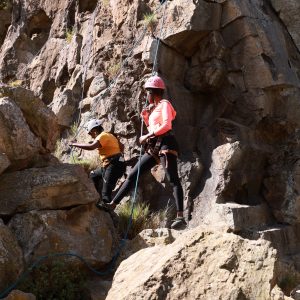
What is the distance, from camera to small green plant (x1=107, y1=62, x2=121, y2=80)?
975 centimetres

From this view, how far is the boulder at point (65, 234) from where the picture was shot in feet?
16.7

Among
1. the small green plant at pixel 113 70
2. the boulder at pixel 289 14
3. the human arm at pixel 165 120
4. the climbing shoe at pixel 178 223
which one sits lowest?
the climbing shoe at pixel 178 223

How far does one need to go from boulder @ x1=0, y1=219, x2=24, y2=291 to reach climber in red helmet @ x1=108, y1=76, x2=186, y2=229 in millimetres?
2252

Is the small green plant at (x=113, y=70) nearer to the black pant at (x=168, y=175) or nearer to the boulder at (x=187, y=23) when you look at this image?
the boulder at (x=187, y=23)

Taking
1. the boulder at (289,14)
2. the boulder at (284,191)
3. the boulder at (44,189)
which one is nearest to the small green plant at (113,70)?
the boulder at (284,191)

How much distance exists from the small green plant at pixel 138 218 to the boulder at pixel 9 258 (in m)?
2.02

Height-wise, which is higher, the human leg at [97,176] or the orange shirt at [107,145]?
the orange shirt at [107,145]

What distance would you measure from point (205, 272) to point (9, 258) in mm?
1992

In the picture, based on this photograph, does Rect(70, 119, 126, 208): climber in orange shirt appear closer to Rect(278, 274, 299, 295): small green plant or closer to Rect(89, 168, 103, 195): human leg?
Rect(89, 168, 103, 195): human leg

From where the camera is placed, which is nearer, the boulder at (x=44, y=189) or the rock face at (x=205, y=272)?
the rock face at (x=205, y=272)

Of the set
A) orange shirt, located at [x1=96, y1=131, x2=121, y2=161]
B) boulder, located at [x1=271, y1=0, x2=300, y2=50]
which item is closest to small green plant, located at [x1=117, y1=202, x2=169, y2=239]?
orange shirt, located at [x1=96, y1=131, x2=121, y2=161]

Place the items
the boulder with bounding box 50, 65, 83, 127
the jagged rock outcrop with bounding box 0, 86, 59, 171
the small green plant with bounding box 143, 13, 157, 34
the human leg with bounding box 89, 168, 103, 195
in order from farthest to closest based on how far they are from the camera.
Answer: the boulder with bounding box 50, 65, 83, 127, the small green plant with bounding box 143, 13, 157, 34, the human leg with bounding box 89, 168, 103, 195, the jagged rock outcrop with bounding box 0, 86, 59, 171

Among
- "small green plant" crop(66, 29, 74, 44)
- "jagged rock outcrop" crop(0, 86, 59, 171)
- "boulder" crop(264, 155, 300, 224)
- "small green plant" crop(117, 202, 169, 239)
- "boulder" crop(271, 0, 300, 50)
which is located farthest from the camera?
"small green plant" crop(66, 29, 74, 44)

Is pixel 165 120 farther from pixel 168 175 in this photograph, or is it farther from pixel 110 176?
pixel 110 176
